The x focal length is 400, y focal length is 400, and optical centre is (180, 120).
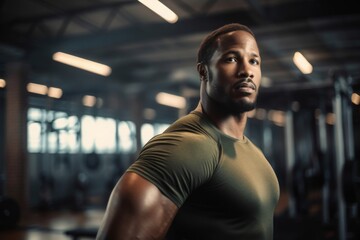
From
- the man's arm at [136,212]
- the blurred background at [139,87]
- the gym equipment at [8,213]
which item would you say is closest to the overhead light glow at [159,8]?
the blurred background at [139,87]

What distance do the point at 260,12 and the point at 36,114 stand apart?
4876mm

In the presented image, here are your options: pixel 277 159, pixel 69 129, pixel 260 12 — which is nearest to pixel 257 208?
pixel 260 12

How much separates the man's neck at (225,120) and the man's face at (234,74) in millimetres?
19

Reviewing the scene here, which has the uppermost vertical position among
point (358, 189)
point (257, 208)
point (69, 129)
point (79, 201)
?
point (69, 129)

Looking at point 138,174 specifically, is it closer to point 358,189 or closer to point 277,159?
point 358,189

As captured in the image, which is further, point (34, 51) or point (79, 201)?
point (79, 201)

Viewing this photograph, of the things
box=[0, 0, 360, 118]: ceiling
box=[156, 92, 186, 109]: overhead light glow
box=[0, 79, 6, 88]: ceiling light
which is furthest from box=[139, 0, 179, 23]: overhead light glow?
box=[156, 92, 186, 109]: overhead light glow

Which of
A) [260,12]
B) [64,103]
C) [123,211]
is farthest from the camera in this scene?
[64,103]

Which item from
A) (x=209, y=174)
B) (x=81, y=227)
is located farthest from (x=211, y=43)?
(x=81, y=227)

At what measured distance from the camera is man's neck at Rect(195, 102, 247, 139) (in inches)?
33.1

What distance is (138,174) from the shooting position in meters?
0.66

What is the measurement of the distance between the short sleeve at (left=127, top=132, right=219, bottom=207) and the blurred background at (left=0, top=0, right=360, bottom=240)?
2.23 metres

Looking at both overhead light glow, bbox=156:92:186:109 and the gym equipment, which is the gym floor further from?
overhead light glow, bbox=156:92:186:109

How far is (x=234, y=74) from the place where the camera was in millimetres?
813
